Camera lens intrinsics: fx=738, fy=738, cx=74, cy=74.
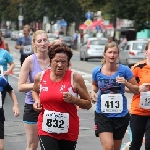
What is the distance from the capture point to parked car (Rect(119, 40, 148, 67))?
3544 cm

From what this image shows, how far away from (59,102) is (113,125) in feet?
5.57

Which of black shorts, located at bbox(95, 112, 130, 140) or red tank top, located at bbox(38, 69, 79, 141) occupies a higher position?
red tank top, located at bbox(38, 69, 79, 141)

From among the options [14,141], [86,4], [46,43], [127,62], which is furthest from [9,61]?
[86,4]

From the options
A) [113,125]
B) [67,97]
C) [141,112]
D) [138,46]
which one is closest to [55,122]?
[67,97]

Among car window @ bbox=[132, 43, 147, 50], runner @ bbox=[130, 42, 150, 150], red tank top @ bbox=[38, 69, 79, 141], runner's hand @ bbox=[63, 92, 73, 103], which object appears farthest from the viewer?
car window @ bbox=[132, 43, 147, 50]

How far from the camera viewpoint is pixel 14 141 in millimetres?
11820

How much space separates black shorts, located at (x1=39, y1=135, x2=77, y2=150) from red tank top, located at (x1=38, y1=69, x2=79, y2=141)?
38 millimetres

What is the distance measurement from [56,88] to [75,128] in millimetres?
441

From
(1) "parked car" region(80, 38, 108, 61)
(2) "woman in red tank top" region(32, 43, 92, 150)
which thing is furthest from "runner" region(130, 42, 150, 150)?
(1) "parked car" region(80, 38, 108, 61)

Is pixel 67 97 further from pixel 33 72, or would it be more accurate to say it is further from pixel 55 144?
pixel 33 72

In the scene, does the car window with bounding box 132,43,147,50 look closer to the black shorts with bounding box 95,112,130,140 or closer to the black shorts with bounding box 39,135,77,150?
the black shorts with bounding box 95,112,130,140

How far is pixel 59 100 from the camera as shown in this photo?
6.85 metres

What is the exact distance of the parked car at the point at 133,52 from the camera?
116 ft

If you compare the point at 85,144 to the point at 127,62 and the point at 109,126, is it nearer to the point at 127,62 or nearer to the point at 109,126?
the point at 109,126
